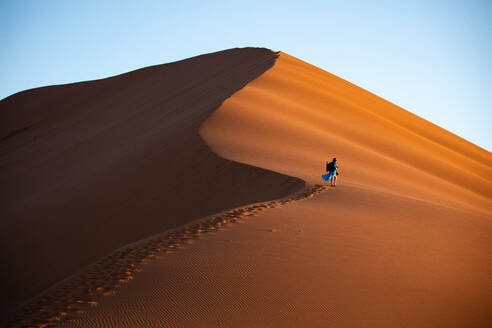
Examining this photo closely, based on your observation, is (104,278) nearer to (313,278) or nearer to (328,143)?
(313,278)

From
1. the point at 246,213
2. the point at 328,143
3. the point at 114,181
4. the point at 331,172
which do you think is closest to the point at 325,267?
the point at 246,213

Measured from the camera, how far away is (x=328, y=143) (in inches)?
559

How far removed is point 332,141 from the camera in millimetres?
14562

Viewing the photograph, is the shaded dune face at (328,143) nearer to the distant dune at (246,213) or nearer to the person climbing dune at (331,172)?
the distant dune at (246,213)

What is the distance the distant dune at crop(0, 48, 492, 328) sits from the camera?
487 cm

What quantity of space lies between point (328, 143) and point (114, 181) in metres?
7.01

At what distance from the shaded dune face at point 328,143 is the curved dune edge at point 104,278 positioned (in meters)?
3.77

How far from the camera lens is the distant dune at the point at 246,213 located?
487 centimetres

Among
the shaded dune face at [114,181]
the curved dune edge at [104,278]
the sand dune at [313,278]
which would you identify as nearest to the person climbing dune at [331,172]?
the shaded dune face at [114,181]

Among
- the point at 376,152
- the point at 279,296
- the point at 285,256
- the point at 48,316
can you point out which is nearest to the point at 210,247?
the point at 285,256

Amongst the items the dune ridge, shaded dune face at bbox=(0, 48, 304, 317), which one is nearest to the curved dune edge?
the dune ridge

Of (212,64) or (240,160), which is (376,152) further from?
(212,64)

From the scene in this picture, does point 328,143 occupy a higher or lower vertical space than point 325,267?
higher

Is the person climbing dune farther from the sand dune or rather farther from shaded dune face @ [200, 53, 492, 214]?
the sand dune
